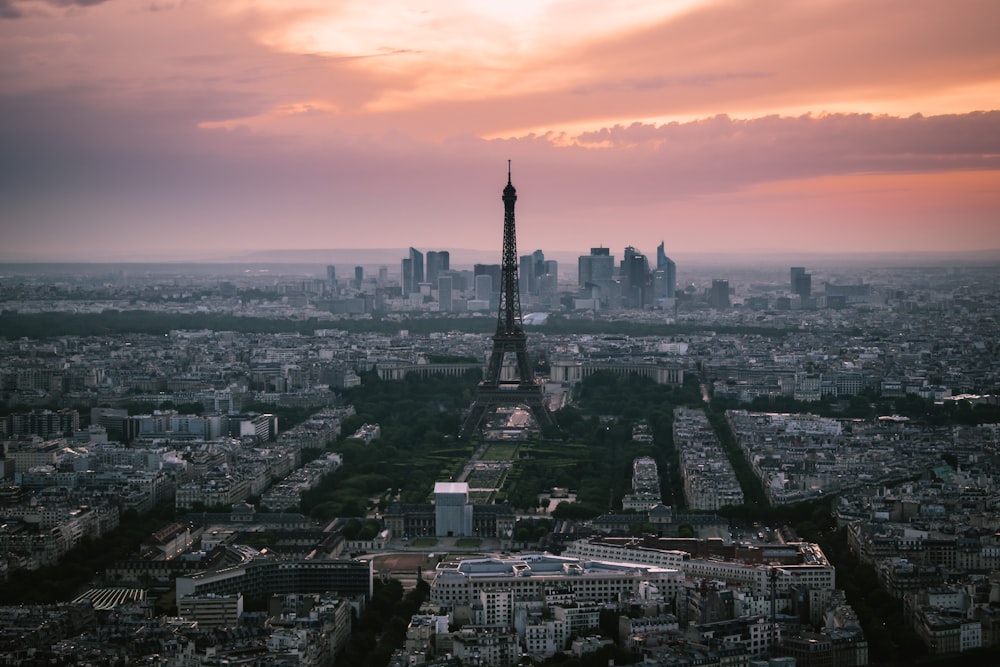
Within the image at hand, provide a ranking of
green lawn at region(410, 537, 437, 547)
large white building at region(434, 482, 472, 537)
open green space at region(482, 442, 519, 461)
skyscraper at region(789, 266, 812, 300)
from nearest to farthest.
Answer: green lawn at region(410, 537, 437, 547), large white building at region(434, 482, 472, 537), open green space at region(482, 442, 519, 461), skyscraper at region(789, 266, 812, 300)

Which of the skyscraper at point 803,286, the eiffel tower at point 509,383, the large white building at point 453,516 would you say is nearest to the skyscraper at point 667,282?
the skyscraper at point 803,286

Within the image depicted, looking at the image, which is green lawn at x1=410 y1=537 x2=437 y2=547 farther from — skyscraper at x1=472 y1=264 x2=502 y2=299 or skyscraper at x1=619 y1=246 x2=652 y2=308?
skyscraper at x1=472 y1=264 x2=502 y2=299

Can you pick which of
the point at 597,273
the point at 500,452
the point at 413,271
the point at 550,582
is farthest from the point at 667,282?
the point at 550,582

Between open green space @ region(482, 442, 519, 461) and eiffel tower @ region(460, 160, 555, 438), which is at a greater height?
eiffel tower @ region(460, 160, 555, 438)

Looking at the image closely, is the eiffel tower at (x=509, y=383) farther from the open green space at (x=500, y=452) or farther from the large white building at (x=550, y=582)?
the large white building at (x=550, y=582)

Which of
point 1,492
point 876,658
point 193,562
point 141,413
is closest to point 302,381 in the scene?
point 141,413

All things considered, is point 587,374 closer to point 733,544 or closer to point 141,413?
point 141,413

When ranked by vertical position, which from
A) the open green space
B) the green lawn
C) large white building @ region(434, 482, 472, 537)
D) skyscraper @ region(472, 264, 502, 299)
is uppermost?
skyscraper @ region(472, 264, 502, 299)

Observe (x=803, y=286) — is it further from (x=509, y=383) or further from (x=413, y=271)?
(x=509, y=383)

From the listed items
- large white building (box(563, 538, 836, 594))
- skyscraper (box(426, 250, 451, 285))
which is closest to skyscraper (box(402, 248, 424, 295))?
skyscraper (box(426, 250, 451, 285))
